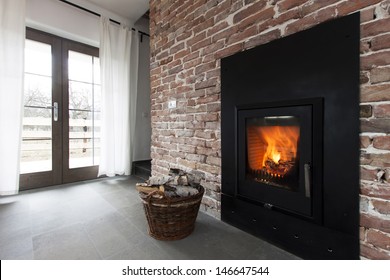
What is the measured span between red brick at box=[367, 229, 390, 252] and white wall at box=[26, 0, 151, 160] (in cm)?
330

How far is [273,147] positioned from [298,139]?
8.1 inches

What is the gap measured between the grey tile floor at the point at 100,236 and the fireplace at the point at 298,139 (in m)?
0.21

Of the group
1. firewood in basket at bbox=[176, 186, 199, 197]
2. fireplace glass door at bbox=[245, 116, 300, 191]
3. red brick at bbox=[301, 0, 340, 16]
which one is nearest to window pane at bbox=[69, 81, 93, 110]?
firewood in basket at bbox=[176, 186, 199, 197]

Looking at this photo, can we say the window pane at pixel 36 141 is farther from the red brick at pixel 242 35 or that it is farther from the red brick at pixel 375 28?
the red brick at pixel 375 28

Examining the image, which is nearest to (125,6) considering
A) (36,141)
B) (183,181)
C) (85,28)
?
(85,28)

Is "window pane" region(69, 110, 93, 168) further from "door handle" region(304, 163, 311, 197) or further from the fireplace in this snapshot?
"door handle" region(304, 163, 311, 197)

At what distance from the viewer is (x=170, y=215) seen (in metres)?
1.43

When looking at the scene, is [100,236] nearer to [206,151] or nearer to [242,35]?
[206,151]

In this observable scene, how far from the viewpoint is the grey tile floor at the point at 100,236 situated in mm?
1309

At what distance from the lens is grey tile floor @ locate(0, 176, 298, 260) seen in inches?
51.5

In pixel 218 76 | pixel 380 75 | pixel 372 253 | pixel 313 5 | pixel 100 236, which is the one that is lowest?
pixel 100 236

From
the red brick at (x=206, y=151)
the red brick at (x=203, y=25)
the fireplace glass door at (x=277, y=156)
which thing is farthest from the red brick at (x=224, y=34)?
the red brick at (x=206, y=151)
